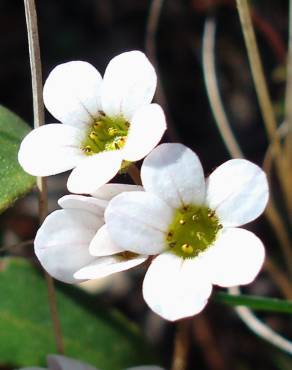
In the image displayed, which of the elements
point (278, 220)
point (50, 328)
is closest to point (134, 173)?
point (50, 328)

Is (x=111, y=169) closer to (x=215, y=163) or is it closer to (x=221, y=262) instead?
(x=221, y=262)

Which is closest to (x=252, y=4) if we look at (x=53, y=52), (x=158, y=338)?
(x=53, y=52)

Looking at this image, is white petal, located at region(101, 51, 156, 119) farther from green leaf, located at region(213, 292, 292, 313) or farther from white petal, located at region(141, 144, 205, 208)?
green leaf, located at region(213, 292, 292, 313)

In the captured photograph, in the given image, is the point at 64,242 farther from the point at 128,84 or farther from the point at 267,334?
the point at 267,334

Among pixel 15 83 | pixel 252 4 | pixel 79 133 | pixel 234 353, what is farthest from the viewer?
pixel 15 83

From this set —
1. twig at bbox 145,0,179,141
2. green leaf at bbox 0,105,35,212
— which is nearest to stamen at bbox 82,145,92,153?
green leaf at bbox 0,105,35,212

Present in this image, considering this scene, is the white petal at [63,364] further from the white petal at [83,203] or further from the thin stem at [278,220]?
the thin stem at [278,220]

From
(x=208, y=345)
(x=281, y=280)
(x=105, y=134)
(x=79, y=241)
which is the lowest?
(x=208, y=345)
